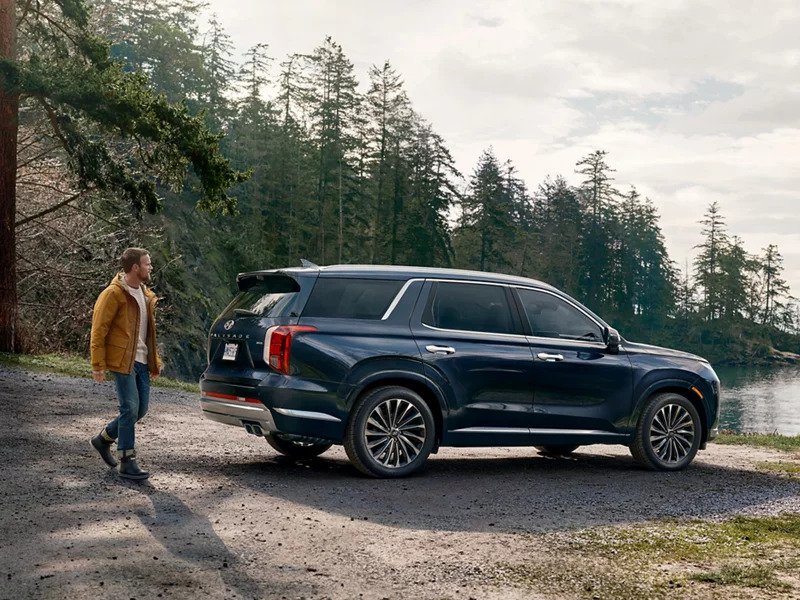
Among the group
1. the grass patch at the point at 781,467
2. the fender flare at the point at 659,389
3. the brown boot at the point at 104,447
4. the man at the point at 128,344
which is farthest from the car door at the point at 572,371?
the brown boot at the point at 104,447

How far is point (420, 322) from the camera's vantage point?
8836 millimetres

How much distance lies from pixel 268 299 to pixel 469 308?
2.02 metres

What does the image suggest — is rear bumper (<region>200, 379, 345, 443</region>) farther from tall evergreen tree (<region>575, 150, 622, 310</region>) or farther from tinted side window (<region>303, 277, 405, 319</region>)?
tall evergreen tree (<region>575, 150, 622, 310</region>)

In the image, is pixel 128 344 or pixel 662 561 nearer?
pixel 662 561

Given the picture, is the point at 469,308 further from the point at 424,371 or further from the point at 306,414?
the point at 306,414

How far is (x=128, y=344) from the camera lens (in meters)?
7.82

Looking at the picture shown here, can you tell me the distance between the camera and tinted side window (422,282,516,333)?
29.5 feet

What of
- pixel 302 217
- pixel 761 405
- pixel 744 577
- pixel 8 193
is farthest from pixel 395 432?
pixel 302 217

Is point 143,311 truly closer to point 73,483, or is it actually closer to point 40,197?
point 73,483

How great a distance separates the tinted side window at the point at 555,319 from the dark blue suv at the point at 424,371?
14 millimetres

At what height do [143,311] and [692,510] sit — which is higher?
[143,311]

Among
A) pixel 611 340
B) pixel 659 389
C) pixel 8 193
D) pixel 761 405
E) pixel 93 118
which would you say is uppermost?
pixel 93 118

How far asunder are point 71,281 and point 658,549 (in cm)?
1949

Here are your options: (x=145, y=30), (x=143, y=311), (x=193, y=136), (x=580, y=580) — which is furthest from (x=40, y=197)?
(x=145, y=30)
